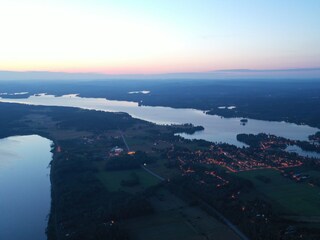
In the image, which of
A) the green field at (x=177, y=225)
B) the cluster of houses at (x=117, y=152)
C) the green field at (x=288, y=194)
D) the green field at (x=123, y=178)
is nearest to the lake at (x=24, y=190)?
the green field at (x=123, y=178)

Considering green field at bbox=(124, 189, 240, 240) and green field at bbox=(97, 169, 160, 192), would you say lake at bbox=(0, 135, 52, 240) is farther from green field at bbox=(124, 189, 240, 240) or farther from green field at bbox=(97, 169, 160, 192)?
green field at bbox=(124, 189, 240, 240)

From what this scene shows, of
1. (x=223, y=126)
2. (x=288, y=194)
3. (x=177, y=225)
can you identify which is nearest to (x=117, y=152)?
(x=288, y=194)

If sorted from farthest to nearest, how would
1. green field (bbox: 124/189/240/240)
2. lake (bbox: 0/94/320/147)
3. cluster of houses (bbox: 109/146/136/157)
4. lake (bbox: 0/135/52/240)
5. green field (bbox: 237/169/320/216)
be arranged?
lake (bbox: 0/94/320/147), cluster of houses (bbox: 109/146/136/157), green field (bbox: 237/169/320/216), lake (bbox: 0/135/52/240), green field (bbox: 124/189/240/240)

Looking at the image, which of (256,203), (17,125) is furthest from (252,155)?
(17,125)

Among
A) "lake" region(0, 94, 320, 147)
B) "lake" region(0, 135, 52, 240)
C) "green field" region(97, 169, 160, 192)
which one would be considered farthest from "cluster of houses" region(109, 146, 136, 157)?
"lake" region(0, 94, 320, 147)

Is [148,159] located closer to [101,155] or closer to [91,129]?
[101,155]

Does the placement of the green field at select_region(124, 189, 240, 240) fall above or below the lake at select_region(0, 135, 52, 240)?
above
